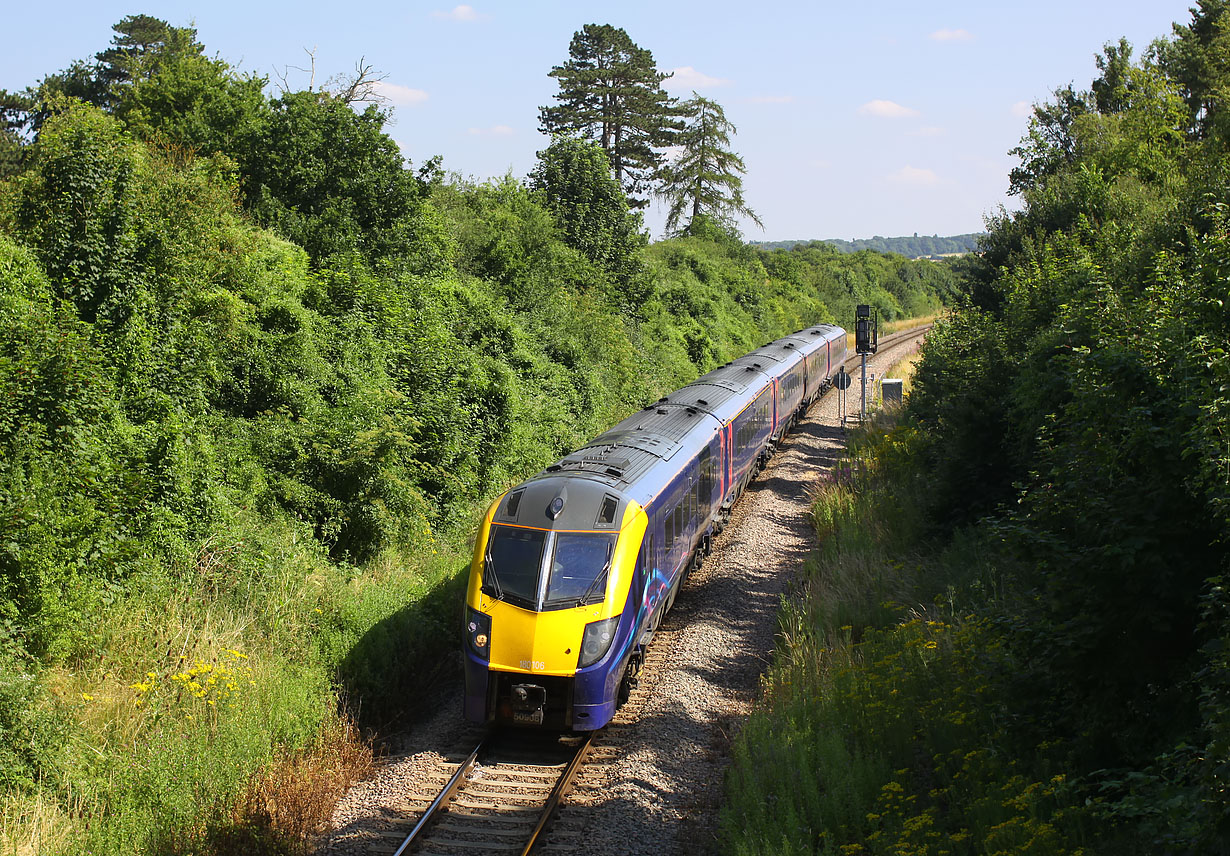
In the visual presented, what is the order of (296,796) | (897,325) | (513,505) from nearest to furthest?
1. (296,796)
2. (513,505)
3. (897,325)

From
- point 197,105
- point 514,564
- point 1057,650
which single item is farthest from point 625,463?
point 197,105

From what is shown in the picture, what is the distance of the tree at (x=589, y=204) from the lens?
35.1m

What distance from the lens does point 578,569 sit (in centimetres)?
1013

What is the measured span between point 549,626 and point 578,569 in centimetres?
76

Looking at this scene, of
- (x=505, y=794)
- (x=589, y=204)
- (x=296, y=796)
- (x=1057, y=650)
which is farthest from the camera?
(x=589, y=204)

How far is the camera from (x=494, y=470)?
17875 millimetres

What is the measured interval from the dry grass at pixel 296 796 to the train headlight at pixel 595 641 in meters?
2.61

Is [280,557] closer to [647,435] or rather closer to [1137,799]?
[647,435]

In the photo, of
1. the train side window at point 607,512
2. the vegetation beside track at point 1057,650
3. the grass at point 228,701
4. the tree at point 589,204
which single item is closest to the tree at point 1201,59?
the tree at point 589,204

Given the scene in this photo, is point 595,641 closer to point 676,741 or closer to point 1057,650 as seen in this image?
point 676,741

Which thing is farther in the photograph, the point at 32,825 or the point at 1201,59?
the point at 1201,59

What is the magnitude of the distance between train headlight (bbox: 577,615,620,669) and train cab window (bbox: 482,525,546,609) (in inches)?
26.8

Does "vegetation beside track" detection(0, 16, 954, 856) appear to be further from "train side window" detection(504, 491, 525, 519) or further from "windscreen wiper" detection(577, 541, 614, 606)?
"windscreen wiper" detection(577, 541, 614, 606)

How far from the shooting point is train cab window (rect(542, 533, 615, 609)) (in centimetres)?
990
